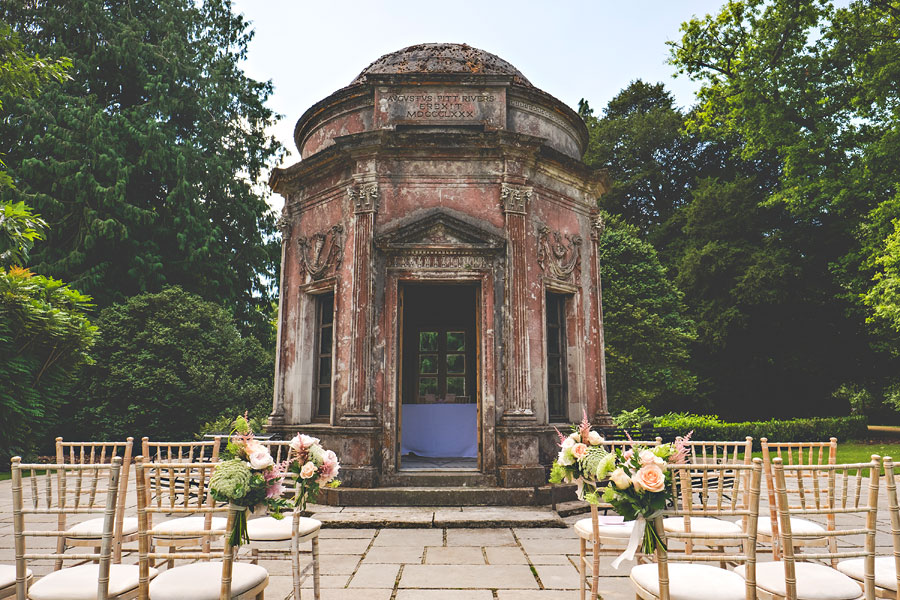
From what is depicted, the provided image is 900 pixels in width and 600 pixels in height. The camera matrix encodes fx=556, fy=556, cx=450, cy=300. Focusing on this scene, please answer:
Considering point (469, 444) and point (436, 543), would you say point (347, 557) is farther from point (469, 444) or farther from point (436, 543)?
point (469, 444)

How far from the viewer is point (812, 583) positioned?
9.05 feet

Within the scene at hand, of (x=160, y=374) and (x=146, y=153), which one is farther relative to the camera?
(x=146, y=153)

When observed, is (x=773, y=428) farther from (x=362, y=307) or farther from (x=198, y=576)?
(x=198, y=576)

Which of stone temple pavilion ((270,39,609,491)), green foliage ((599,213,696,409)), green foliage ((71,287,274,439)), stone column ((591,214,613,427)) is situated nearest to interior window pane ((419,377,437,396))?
stone temple pavilion ((270,39,609,491))

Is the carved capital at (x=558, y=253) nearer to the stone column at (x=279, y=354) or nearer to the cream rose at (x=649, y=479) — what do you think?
the stone column at (x=279, y=354)

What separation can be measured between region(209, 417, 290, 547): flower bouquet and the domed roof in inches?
266

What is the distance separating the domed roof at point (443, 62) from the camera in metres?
8.70

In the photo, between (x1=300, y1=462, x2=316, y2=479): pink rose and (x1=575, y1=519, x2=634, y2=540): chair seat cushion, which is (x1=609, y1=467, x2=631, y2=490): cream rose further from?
(x1=300, y1=462, x2=316, y2=479): pink rose

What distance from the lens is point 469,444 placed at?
989 centimetres

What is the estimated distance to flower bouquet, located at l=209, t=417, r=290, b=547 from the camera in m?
2.71

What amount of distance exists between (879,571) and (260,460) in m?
3.32

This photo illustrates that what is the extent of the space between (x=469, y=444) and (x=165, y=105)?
14.6 m

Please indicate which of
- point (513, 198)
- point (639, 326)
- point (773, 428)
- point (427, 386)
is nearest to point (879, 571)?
point (513, 198)

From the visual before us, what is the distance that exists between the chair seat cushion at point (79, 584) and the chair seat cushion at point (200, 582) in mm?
179
